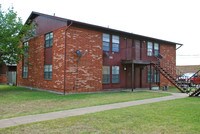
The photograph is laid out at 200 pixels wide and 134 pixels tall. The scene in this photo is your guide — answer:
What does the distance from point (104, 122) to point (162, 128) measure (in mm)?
1841

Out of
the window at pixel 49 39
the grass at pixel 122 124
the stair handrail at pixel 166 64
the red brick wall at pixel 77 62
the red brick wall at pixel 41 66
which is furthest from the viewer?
the stair handrail at pixel 166 64

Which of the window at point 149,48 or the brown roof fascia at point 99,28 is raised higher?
the brown roof fascia at point 99,28

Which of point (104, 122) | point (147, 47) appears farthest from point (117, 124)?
point (147, 47)

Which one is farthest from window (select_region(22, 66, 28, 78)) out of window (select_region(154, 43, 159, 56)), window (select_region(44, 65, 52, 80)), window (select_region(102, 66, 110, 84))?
window (select_region(154, 43, 159, 56))

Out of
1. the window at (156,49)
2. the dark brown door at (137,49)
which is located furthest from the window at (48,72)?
the window at (156,49)

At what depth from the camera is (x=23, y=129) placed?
7.34 metres

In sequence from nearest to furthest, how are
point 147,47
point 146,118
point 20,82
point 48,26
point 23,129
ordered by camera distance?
point 23,129 < point 146,118 < point 48,26 < point 147,47 < point 20,82

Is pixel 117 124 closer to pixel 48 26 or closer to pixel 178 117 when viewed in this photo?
pixel 178 117

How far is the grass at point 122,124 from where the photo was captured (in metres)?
7.13

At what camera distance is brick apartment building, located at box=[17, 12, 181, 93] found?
18.7m

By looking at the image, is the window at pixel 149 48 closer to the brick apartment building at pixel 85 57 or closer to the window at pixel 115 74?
the brick apartment building at pixel 85 57

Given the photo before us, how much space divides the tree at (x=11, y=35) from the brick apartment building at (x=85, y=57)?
1.49 metres

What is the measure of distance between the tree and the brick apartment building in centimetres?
149

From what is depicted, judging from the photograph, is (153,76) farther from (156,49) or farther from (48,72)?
(48,72)
